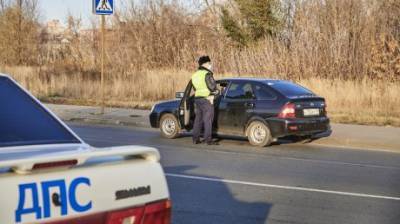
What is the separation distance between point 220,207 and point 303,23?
19.6 metres

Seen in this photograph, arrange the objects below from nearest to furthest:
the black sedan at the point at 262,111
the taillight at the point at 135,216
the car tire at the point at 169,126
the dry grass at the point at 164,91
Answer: the taillight at the point at 135,216, the black sedan at the point at 262,111, the car tire at the point at 169,126, the dry grass at the point at 164,91

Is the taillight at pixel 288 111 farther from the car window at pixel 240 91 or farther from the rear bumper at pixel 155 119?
the rear bumper at pixel 155 119

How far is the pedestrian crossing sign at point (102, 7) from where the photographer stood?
1895cm

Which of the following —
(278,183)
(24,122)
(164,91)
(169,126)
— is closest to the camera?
(24,122)

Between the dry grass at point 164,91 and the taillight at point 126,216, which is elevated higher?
the dry grass at point 164,91

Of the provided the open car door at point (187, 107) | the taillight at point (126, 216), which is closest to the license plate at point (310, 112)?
the open car door at point (187, 107)

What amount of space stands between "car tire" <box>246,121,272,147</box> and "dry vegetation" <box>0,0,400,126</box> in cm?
494

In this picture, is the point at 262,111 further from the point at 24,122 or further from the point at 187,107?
the point at 24,122

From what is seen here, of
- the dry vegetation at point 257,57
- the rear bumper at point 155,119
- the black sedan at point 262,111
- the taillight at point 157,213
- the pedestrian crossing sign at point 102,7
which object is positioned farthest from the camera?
the dry vegetation at point 257,57

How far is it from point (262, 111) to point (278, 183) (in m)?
4.65

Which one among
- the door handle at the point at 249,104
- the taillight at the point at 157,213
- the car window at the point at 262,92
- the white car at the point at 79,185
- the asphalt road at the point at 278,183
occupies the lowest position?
the asphalt road at the point at 278,183

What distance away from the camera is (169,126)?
15461 millimetres

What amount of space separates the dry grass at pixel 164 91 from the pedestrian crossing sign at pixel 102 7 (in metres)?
4.45

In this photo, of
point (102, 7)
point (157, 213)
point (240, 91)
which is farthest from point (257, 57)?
point (157, 213)
